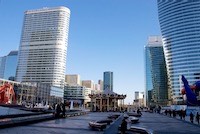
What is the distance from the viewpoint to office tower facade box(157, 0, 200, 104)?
164 meters

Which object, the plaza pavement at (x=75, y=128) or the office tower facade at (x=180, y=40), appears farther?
the office tower facade at (x=180, y=40)

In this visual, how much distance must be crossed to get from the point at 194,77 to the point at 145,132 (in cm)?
15679

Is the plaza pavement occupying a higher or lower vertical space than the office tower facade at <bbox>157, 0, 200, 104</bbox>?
lower

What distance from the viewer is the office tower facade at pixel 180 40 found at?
538ft

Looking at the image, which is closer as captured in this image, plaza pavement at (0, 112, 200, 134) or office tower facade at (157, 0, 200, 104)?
plaza pavement at (0, 112, 200, 134)

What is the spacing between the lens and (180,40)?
170500mm

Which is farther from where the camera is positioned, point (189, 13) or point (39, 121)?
point (189, 13)

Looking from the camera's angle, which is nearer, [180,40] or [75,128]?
[75,128]

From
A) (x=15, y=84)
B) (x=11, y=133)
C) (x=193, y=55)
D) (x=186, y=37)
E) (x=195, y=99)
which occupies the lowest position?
(x=11, y=133)

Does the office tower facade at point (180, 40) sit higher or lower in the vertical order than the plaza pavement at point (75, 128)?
higher

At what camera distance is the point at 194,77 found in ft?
533

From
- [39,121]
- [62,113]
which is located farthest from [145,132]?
[62,113]

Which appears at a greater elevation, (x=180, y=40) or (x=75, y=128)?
(x=180, y=40)

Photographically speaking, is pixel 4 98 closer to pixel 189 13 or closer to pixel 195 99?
pixel 195 99
